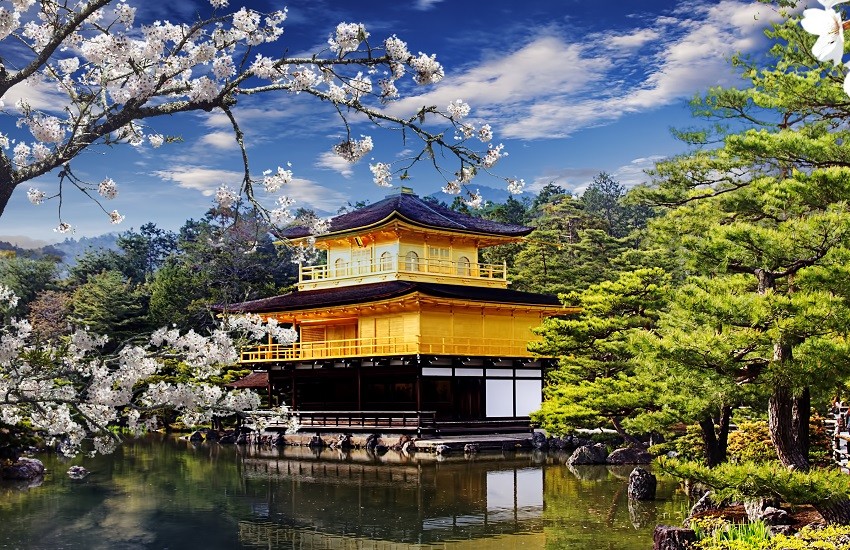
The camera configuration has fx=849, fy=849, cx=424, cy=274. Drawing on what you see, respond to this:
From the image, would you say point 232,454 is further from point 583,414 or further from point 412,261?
point 583,414

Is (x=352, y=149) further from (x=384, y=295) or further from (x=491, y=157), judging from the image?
(x=384, y=295)

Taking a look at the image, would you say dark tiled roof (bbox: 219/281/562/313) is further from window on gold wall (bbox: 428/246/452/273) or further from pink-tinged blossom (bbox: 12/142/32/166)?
pink-tinged blossom (bbox: 12/142/32/166)

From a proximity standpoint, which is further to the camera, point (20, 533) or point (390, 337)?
point (390, 337)

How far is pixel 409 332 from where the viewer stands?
28812 millimetres

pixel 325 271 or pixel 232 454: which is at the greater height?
pixel 325 271

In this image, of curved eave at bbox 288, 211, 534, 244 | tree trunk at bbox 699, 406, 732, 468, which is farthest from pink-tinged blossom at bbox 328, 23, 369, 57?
curved eave at bbox 288, 211, 534, 244

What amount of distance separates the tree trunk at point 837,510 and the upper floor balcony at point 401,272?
21343 millimetres

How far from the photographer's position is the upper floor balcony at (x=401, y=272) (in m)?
30.8

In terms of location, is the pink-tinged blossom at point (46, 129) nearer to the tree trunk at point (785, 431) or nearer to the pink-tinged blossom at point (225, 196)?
the pink-tinged blossom at point (225, 196)

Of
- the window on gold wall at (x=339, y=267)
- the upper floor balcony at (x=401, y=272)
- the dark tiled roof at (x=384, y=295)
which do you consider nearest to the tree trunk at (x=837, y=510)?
the dark tiled roof at (x=384, y=295)

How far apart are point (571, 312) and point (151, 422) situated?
87.9 feet

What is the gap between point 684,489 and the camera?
16.3 meters

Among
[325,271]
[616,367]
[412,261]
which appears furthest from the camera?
[325,271]

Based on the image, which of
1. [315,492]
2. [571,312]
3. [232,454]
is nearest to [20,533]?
[315,492]
